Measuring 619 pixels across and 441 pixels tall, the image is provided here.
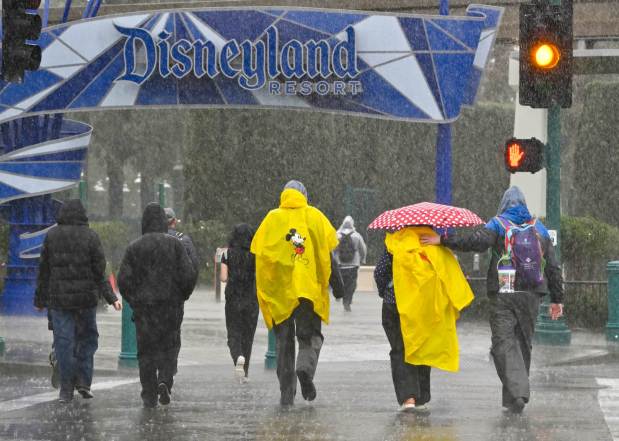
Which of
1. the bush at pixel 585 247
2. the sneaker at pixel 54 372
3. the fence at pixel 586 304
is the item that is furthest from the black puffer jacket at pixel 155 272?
the bush at pixel 585 247

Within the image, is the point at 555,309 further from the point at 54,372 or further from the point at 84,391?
the point at 54,372

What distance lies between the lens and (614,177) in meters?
32.3

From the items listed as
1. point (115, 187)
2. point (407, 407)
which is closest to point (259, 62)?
point (407, 407)

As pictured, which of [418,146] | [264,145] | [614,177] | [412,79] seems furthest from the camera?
[418,146]

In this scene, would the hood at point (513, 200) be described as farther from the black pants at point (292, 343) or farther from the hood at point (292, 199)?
the black pants at point (292, 343)

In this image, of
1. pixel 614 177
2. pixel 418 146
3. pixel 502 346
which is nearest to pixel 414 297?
A: pixel 502 346

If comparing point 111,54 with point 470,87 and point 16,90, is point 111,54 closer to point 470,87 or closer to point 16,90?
point 16,90

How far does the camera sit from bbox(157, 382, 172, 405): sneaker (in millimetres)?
11781

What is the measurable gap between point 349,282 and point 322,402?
13.0 m

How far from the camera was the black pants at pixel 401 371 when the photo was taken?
1144 cm

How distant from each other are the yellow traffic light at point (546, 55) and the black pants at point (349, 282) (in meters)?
8.84

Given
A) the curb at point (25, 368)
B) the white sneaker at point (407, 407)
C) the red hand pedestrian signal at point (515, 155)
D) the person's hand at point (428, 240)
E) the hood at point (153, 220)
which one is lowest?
the curb at point (25, 368)

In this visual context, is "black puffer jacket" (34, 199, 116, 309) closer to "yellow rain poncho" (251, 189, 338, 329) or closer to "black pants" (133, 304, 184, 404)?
"black pants" (133, 304, 184, 404)

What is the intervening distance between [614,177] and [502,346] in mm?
21497
